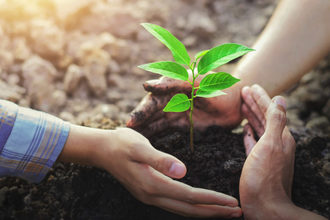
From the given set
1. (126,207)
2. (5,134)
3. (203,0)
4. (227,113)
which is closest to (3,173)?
(5,134)

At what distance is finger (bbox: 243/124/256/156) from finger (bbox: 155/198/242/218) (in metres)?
0.34

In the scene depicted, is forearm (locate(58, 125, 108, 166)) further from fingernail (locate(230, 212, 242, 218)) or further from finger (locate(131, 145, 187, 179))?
fingernail (locate(230, 212, 242, 218))

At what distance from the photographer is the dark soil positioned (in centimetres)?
125

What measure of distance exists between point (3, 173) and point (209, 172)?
0.82m

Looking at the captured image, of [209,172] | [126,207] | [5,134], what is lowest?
[126,207]

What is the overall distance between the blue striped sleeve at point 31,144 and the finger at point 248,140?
780 millimetres

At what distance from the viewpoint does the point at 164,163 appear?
1.08 metres

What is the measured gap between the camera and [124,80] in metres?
2.35

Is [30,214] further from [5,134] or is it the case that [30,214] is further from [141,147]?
[141,147]

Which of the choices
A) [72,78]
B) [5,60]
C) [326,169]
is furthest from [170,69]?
[5,60]

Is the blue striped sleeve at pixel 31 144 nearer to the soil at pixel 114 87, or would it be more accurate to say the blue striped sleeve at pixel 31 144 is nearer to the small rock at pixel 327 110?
the soil at pixel 114 87

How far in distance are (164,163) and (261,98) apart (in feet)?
2.01

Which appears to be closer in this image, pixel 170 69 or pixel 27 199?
pixel 170 69

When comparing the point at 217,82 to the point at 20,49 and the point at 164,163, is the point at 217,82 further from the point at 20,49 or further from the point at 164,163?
the point at 20,49
